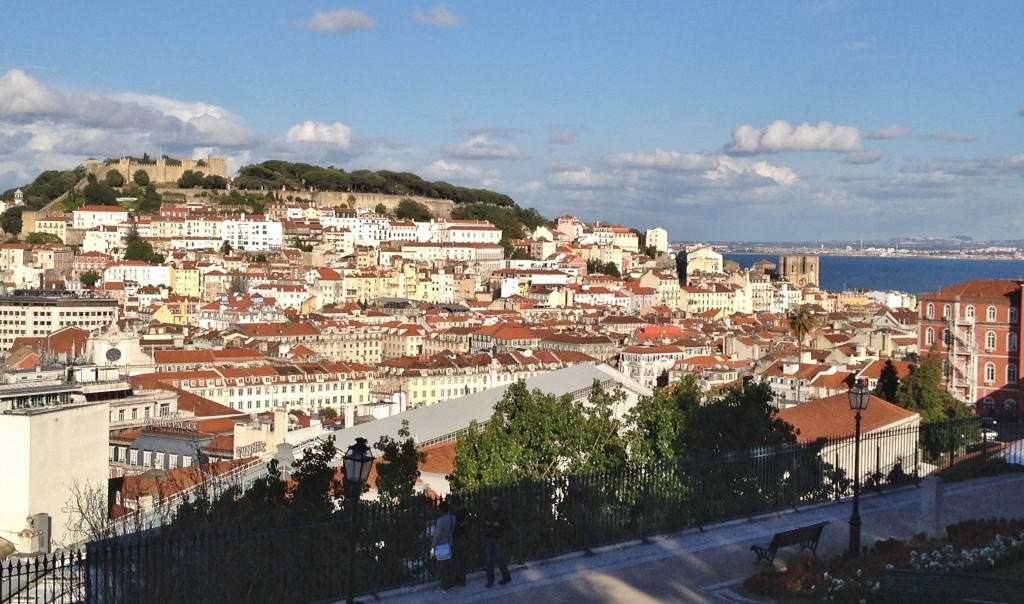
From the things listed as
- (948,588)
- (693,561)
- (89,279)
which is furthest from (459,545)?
(89,279)

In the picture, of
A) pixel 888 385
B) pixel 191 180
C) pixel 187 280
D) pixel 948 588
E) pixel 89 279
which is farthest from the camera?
pixel 191 180

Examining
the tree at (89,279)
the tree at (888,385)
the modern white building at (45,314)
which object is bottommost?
the modern white building at (45,314)

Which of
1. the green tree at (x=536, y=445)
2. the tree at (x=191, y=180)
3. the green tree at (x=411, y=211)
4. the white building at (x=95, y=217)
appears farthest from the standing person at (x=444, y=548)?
the tree at (x=191, y=180)

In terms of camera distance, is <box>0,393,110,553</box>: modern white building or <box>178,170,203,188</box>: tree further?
<box>178,170,203,188</box>: tree

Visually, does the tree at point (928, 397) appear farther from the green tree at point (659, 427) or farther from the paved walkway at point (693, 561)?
the paved walkway at point (693, 561)

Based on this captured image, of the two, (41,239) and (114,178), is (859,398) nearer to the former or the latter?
(41,239)

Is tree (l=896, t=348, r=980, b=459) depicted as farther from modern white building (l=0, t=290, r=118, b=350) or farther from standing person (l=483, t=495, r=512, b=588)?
modern white building (l=0, t=290, r=118, b=350)

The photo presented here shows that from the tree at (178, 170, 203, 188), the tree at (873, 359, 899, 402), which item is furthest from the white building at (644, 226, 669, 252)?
the tree at (873, 359, 899, 402)
